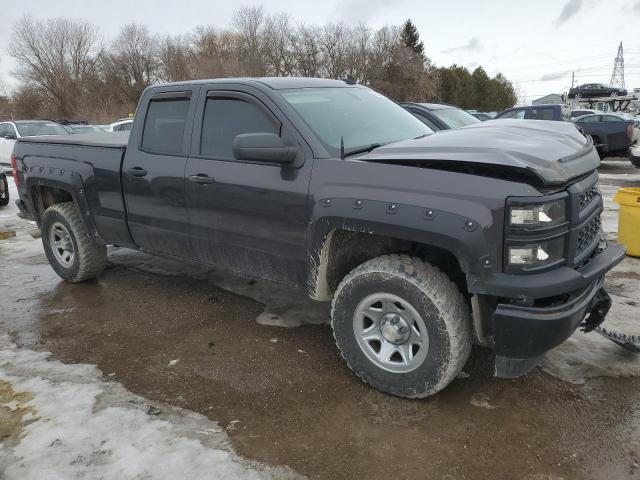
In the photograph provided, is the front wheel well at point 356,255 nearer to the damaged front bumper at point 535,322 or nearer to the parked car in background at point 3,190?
the damaged front bumper at point 535,322

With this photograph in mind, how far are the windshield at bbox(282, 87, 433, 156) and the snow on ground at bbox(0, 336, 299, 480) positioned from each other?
5.99 feet

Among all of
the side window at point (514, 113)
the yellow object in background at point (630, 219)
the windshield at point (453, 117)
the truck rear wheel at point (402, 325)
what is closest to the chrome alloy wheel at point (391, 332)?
the truck rear wheel at point (402, 325)

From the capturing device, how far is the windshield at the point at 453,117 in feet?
26.5

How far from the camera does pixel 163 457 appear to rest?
8.41ft

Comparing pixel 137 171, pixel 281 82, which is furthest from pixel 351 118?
pixel 137 171

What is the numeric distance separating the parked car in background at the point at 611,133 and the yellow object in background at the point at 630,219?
32.2 feet

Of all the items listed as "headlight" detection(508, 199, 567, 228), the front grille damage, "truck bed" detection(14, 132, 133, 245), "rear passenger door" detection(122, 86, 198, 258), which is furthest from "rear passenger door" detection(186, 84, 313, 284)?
the front grille damage

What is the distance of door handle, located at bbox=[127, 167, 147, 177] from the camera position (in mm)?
4057

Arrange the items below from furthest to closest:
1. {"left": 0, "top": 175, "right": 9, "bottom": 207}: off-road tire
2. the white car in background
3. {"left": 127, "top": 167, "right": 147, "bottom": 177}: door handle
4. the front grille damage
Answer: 1. the white car in background
2. {"left": 0, "top": 175, "right": 9, "bottom": 207}: off-road tire
3. {"left": 127, "top": 167, "right": 147, "bottom": 177}: door handle
4. the front grille damage

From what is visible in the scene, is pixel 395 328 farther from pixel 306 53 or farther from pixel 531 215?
pixel 306 53

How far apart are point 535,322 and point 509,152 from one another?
2.84ft

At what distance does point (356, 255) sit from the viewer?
10.8 ft

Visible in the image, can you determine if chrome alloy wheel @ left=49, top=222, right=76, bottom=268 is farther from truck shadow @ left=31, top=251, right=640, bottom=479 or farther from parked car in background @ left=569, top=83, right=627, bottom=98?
parked car in background @ left=569, top=83, right=627, bottom=98

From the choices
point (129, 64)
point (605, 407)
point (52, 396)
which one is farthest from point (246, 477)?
point (129, 64)
